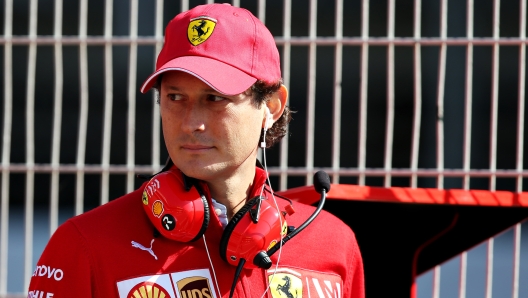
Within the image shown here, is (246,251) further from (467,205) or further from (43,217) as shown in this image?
(43,217)

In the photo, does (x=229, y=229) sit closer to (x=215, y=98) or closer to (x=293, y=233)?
(x=293, y=233)

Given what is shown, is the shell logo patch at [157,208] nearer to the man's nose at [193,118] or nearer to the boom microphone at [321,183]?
the man's nose at [193,118]

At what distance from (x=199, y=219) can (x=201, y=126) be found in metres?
0.23

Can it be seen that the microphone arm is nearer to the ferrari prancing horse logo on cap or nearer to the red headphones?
the red headphones

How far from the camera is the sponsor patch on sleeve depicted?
216 centimetres

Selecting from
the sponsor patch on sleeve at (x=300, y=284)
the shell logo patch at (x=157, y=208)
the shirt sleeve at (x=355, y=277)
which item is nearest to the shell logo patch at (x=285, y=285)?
the sponsor patch on sleeve at (x=300, y=284)

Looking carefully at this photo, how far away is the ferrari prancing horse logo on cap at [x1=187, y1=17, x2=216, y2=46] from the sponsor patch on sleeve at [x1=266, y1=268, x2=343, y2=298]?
24.3 inches

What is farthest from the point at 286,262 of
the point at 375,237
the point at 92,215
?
the point at 375,237

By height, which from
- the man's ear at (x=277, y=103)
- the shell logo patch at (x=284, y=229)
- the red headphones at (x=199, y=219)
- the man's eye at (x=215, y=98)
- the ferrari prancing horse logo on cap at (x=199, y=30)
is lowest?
the shell logo patch at (x=284, y=229)

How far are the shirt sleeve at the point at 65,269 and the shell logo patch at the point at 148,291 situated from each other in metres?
0.09

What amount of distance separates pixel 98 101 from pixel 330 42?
4.47m

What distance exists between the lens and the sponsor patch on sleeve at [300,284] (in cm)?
216

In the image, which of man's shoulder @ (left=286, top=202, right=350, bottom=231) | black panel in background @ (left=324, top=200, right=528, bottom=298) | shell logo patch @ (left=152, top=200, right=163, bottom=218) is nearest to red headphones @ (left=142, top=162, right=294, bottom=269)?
shell logo patch @ (left=152, top=200, right=163, bottom=218)

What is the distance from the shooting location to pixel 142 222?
6.84 ft
